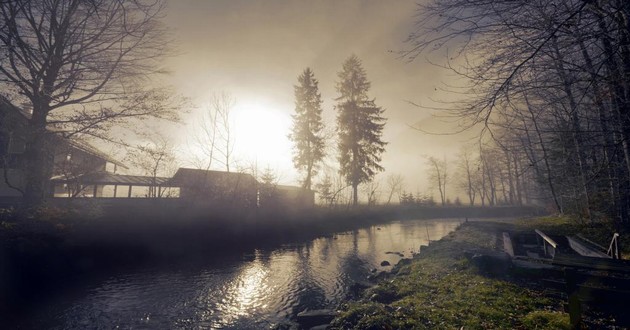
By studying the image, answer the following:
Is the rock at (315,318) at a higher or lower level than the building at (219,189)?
lower

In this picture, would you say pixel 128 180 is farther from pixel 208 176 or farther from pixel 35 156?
pixel 35 156

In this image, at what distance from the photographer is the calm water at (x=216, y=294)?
7980mm

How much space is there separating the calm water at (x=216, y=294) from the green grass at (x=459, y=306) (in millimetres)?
2463

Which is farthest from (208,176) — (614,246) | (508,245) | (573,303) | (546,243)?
(614,246)

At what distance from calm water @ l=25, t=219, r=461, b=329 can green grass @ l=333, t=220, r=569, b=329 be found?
2463mm

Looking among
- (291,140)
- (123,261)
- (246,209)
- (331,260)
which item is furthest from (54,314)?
(291,140)

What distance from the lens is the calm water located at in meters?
7.98

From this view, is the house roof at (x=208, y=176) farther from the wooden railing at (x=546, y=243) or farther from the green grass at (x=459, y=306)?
the wooden railing at (x=546, y=243)

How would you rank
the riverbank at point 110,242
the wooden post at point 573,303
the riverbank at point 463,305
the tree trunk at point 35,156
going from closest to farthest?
the wooden post at point 573,303 < the riverbank at point 463,305 < the riverbank at point 110,242 < the tree trunk at point 35,156

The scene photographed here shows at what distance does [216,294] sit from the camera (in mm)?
10266

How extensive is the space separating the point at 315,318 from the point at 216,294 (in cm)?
457

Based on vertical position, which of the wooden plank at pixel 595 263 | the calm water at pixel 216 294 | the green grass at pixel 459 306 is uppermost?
the wooden plank at pixel 595 263

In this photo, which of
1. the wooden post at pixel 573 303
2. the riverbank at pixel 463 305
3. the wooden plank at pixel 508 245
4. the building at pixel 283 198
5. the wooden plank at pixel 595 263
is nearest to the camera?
the wooden post at pixel 573 303

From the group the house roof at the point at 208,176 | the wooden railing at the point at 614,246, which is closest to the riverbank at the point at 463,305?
the wooden railing at the point at 614,246
